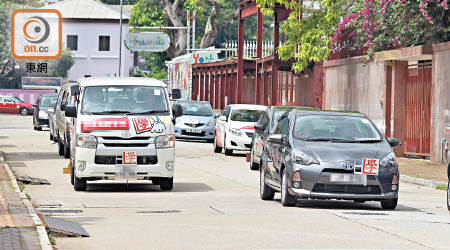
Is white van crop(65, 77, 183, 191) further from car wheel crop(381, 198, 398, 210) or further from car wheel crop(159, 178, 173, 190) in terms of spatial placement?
car wheel crop(381, 198, 398, 210)

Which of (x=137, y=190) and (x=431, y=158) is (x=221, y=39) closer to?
(x=431, y=158)

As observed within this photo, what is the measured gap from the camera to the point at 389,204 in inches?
614

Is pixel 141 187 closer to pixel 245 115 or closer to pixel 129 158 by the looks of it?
pixel 129 158

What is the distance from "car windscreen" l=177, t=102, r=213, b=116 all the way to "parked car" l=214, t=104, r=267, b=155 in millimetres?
6865

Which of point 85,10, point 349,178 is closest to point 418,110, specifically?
point 349,178

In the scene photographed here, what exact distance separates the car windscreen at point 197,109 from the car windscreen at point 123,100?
67.8 feet

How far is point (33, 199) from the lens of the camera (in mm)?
16516

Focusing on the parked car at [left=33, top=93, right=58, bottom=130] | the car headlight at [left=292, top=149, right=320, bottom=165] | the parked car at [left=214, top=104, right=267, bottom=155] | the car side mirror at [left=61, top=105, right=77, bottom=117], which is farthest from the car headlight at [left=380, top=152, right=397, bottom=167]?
the parked car at [left=33, top=93, right=58, bottom=130]

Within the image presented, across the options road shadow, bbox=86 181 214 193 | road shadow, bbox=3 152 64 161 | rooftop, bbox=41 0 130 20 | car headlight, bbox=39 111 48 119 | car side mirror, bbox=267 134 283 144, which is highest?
rooftop, bbox=41 0 130 20

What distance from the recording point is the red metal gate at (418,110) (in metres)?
29.9

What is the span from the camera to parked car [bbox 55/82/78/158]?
27453 mm

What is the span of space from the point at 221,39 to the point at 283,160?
89.7m

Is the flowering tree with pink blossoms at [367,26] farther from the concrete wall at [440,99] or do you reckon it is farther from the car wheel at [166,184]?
the car wheel at [166,184]

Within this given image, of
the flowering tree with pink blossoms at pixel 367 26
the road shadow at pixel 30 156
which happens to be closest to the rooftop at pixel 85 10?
the flowering tree with pink blossoms at pixel 367 26
